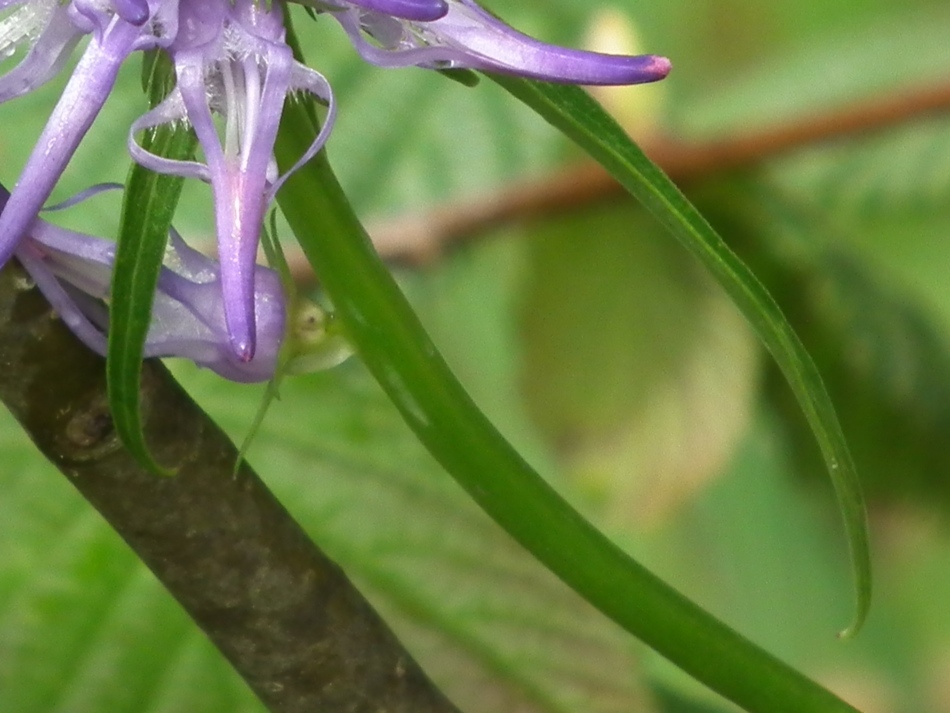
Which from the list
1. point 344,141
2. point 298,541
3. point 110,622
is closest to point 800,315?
Result: point 344,141

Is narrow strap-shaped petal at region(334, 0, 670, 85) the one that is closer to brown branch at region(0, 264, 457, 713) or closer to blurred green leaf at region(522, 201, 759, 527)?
brown branch at region(0, 264, 457, 713)

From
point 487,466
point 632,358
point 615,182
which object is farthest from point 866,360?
point 487,466

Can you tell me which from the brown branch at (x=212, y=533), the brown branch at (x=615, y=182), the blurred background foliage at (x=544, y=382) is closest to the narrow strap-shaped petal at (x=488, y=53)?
the brown branch at (x=212, y=533)

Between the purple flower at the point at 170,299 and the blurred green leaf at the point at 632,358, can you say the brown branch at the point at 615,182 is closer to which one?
the blurred green leaf at the point at 632,358

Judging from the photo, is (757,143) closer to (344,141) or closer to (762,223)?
(762,223)

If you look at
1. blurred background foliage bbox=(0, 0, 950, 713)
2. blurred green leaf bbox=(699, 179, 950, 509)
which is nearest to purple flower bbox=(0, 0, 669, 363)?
blurred background foliage bbox=(0, 0, 950, 713)

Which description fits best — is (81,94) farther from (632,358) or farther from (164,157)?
(632,358)
